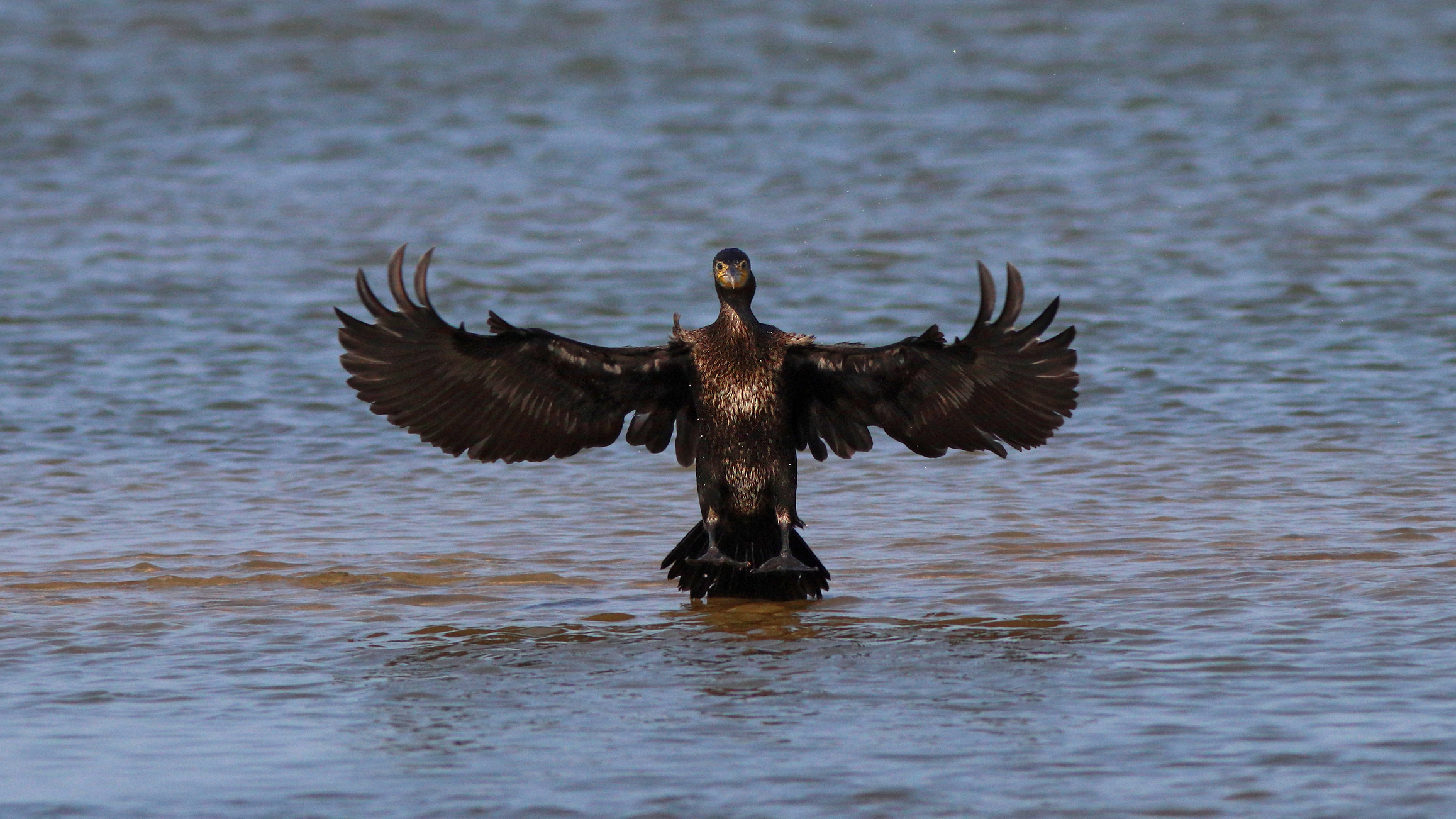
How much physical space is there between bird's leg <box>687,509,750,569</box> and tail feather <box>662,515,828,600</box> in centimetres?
2

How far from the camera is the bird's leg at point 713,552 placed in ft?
24.0

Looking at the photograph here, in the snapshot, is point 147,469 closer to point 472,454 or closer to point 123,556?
Result: point 123,556

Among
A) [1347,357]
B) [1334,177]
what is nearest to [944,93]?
[1334,177]

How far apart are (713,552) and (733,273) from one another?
953 millimetres

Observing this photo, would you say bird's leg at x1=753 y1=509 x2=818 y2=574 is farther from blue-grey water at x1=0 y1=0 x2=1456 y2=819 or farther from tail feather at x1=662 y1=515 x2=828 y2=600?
blue-grey water at x1=0 y1=0 x2=1456 y2=819

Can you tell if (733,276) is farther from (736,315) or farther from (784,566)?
(784,566)

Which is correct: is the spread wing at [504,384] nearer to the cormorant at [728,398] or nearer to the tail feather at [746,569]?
the cormorant at [728,398]

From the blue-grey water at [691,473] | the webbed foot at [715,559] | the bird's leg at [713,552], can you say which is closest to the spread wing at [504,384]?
the bird's leg at [713,552]

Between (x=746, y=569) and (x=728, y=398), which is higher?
(x=728, y=398)

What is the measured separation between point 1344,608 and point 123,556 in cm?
439

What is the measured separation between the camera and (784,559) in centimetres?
726

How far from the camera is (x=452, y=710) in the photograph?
599 cm

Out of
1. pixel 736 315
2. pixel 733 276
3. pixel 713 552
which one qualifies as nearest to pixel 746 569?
pixel 713 552

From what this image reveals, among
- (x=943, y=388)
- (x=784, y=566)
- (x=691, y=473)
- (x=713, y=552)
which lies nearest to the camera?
(x=943, y=388)
